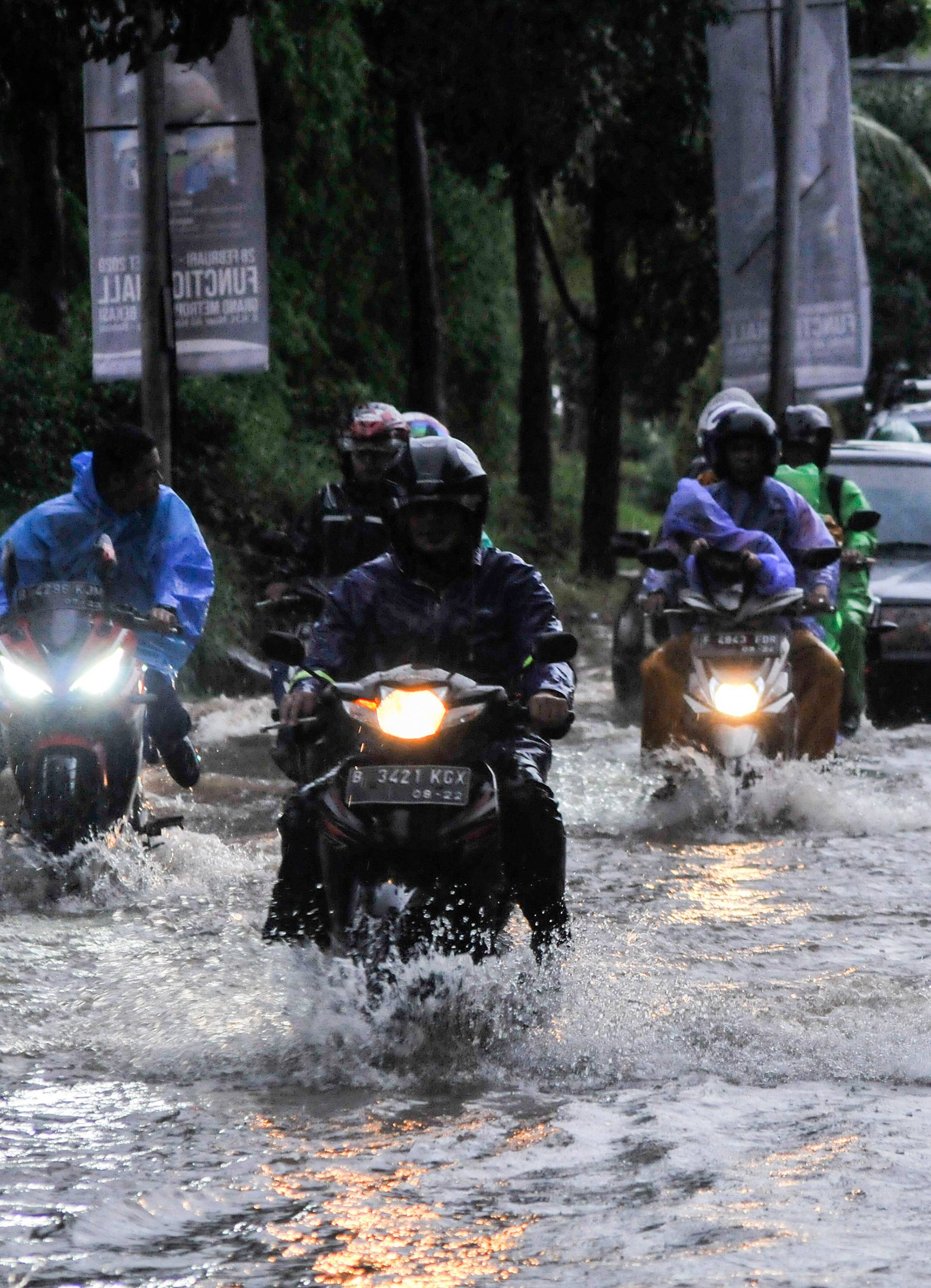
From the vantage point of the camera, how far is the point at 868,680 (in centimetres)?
1552

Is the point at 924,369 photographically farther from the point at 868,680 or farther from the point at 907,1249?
the point at 907,1249

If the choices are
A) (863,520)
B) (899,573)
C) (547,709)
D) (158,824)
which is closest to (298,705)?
(547,709)

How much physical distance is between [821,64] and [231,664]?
7.54 metres

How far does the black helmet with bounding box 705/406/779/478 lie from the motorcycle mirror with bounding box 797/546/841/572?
0.52 metres

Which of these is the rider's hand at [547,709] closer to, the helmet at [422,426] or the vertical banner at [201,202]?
the helmet at [422,426]

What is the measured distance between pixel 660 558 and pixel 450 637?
14.5 ft

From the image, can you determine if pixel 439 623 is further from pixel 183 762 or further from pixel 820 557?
pixel 820 557

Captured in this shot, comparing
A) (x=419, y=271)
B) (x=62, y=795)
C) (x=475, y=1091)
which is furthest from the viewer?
(x=419, y=271)

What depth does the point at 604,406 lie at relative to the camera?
28.8 meters

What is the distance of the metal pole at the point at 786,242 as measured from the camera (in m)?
19.2

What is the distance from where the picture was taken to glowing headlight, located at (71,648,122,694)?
316 inches

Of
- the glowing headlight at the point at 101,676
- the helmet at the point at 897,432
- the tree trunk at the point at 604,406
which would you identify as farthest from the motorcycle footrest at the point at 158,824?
the tree trunk at the point at 604,406

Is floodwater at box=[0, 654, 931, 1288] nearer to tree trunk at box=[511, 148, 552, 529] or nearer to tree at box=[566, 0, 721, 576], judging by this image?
tree at box=[566, 0, 721, 576]

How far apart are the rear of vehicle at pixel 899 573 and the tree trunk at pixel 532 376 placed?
36.2ft
